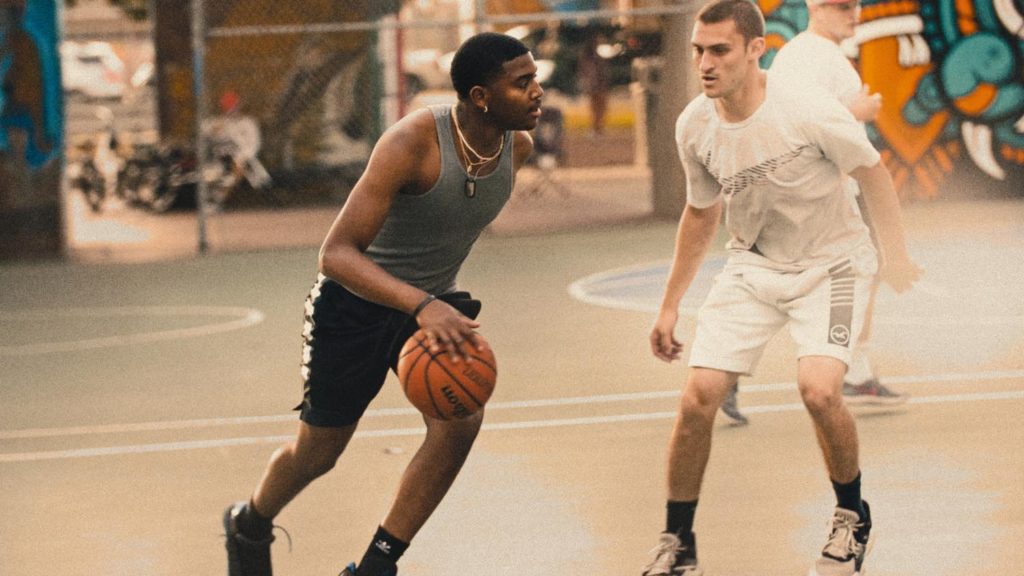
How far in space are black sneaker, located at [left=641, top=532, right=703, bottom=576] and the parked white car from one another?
106ft

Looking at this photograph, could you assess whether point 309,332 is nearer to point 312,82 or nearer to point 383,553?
point 383,553

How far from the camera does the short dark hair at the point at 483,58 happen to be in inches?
207

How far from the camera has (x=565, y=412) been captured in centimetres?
906

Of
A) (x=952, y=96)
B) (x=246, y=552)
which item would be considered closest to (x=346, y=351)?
(x=246, y=552)

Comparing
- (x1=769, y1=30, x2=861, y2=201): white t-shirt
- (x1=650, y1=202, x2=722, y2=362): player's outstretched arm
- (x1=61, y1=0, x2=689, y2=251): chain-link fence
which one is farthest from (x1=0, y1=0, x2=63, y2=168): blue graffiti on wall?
(x1=650, y1=202, x2=722, y2=362): player's outstretched arm

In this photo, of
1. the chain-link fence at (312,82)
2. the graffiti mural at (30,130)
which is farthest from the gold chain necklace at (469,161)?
the chain-link fence at (312,82)

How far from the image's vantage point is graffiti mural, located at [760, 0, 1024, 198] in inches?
696

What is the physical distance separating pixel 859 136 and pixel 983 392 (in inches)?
139

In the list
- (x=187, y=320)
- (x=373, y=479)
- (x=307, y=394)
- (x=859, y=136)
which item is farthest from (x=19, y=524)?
(x=187, y=320)

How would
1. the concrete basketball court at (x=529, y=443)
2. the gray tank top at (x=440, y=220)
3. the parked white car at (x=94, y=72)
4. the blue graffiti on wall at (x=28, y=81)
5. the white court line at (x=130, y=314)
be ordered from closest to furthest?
1. the gray tank top at (x=440, y=220)
2. the concrete basketball court at (x=529, y=443)
3. the white court line at (x=130, y=314)
4. the blue graffiti on wall at (x=28, y=81)
5. the parked white car at (x=94, y=72)

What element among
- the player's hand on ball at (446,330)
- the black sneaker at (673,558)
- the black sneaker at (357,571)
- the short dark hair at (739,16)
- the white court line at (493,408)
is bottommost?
the white court line at (493,408)

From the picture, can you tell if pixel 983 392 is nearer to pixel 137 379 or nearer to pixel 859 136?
pixel 859 136

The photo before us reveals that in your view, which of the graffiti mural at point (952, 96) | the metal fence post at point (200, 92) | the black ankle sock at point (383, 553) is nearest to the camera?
the black ankle sock at point (383, 553)

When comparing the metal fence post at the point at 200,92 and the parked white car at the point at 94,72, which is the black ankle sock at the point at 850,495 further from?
the parked white car at the point at 94,72
